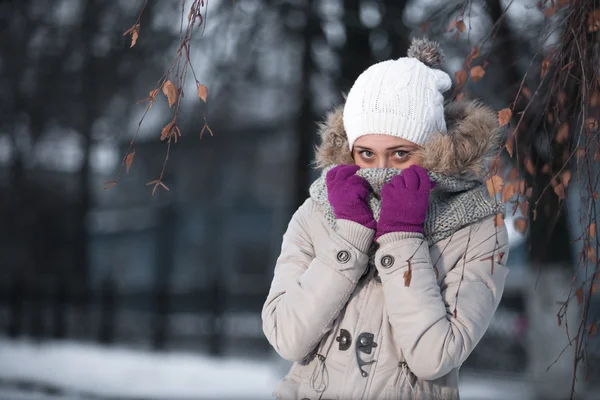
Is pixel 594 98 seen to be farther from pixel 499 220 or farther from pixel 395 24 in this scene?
pixel 395 24

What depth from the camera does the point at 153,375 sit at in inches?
428

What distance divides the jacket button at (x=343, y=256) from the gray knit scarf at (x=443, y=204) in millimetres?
115

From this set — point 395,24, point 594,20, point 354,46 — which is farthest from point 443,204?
point 354,46

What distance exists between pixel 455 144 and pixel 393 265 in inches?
17.8

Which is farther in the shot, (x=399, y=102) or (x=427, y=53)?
(x=427, y=53)

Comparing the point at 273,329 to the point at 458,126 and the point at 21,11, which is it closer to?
the point at 458,126

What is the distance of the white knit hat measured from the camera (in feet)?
8.45

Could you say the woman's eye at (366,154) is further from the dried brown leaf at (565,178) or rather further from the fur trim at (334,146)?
the dried brown leaf at (565,178)

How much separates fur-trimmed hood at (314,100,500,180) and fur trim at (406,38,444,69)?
15cm

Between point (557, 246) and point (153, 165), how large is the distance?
1336 cm

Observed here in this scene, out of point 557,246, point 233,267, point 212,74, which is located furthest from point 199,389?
point 233,267

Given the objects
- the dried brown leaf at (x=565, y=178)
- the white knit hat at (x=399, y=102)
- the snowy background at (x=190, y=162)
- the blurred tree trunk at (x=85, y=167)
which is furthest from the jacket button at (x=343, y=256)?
the blurred tree trunk at (x=85, y=167)

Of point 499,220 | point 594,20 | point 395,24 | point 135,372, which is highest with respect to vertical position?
point 395,24

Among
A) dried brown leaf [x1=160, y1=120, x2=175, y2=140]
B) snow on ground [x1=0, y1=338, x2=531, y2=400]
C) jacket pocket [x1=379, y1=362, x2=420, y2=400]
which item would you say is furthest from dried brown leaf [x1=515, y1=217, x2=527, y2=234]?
snow on ground [x1=0, y1=338, x2=531, y2=400]
